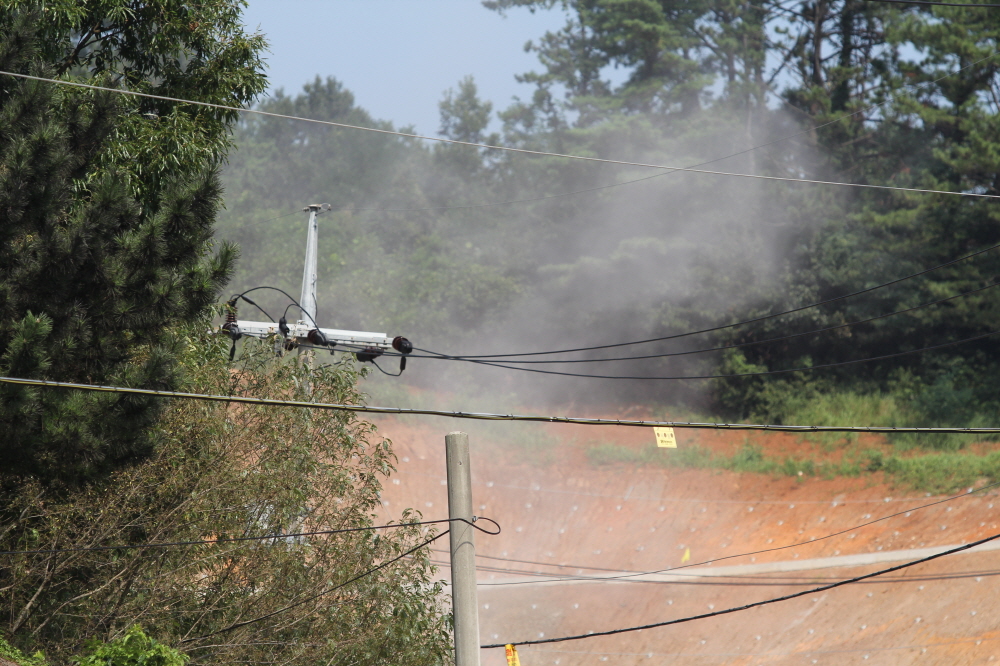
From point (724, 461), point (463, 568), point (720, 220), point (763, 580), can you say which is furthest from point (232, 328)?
point (720, 220)

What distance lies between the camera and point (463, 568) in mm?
7191

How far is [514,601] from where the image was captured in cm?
2361

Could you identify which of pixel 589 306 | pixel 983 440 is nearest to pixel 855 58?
pixel 589 306

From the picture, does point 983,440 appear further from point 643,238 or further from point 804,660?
point 643,238

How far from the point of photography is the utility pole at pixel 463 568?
7113 mm

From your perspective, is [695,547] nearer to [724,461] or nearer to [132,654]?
[724,461]

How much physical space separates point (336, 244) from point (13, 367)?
42.0 meters

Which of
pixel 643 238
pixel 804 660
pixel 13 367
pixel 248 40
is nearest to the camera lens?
pixel 13 367

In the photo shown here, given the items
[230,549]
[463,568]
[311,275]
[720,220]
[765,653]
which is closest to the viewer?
[463,568]

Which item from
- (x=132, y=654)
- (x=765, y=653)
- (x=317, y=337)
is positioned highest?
(x=317, y=337)

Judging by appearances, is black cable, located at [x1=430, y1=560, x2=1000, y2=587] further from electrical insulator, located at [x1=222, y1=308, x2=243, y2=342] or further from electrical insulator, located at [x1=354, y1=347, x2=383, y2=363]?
electrical insulator, located at [x1=222, y1=308, x2=243, y2=342]

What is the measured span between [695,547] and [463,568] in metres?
19.6

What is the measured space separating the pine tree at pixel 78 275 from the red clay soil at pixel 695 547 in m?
14.6

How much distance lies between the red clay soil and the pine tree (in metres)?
14.6
